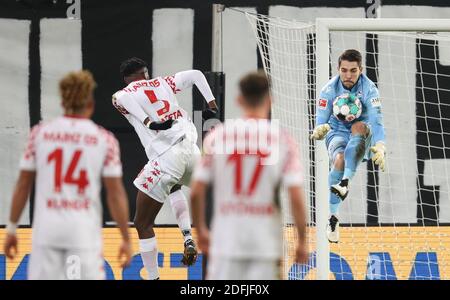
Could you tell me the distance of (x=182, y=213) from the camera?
10.9 meters

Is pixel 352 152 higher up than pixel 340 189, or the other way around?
pixel 352 152

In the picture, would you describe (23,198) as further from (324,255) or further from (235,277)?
(324,255)

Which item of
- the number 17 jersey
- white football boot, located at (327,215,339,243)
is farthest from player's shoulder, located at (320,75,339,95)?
the number 17 jersey

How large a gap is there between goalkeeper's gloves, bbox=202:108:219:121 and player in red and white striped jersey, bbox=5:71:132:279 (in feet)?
11.5

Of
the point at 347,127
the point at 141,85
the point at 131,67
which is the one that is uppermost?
the point at 131,67

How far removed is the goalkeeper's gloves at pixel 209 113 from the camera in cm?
1027

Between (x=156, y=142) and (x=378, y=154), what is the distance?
219 centimetres

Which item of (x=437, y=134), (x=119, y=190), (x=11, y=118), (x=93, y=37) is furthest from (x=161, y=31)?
(x=119, y=190)

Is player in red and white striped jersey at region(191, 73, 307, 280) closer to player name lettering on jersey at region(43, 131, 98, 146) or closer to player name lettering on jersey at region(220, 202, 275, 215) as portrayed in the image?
player name lettering on jersey at region(220, 202, 275, 215)

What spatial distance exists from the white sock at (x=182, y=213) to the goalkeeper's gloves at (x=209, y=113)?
970mm

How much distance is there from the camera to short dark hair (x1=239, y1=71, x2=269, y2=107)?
20.9 feet

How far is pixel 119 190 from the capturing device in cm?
681

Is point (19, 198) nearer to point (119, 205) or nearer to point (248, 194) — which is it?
point (119, 205)

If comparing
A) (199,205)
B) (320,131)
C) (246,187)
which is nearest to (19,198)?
(199,205)
